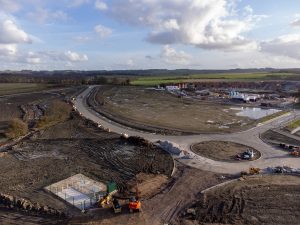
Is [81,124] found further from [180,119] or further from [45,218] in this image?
[45,218]

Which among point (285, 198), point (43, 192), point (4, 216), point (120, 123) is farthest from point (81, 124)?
point (285, 198)

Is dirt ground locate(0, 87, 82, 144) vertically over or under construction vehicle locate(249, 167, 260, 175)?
over

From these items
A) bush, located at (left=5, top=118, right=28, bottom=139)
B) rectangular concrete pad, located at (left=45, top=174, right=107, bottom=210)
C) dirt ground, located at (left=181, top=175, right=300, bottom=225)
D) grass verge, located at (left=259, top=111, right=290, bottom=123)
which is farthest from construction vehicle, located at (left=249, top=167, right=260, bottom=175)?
bush, located at (left=5, top=118, right=28, bottom=139)

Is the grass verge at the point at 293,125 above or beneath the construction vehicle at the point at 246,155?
above

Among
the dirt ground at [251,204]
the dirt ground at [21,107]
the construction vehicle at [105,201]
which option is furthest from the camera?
the dirt ground at [21,107]

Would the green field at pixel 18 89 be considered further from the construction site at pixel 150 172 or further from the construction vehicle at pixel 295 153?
the construction vehicle at pixel 295 153

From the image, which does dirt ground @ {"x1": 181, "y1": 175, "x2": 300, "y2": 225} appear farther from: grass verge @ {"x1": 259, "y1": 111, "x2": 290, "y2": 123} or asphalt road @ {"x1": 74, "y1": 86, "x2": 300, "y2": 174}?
grass verge @ {"x1": 259, "y1": 111, "x2": 290, "y2": 123}

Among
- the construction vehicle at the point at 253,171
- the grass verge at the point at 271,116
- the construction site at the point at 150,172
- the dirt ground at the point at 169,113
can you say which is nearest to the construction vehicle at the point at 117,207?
the construction site at the point at 150,172

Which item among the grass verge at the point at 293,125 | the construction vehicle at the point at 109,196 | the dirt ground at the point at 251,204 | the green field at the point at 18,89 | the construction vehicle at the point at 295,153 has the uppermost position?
the green field at the point at 18,89
